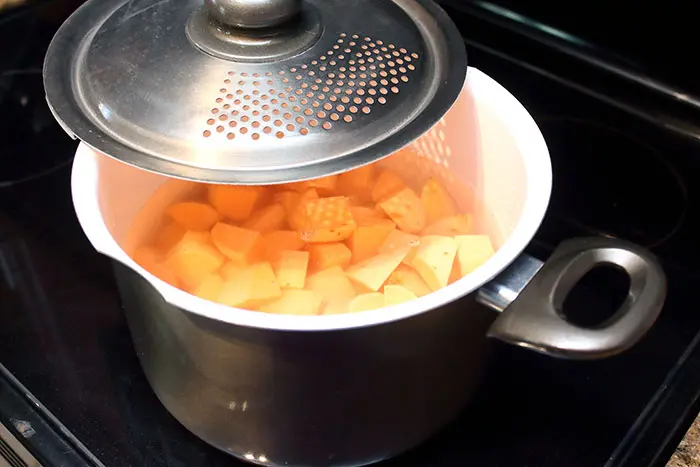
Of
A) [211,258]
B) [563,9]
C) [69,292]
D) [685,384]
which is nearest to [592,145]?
[563,9]

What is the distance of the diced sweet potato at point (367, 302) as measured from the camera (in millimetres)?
586

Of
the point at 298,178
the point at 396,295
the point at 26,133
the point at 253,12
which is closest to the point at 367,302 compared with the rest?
the point at 396,295

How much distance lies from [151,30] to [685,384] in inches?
Result: 20.9

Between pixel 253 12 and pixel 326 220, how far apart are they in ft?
0.76

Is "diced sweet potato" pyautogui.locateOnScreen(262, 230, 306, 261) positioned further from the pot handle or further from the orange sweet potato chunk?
the pot handle

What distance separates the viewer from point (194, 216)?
73cm

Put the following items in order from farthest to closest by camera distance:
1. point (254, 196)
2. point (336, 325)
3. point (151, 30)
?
point (254, 196)
point (151, 30)
point (336, 325)

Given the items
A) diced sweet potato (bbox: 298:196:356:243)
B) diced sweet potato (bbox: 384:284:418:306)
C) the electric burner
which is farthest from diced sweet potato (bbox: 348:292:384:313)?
the electric burner

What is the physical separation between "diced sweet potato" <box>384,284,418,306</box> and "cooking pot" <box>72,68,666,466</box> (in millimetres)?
59

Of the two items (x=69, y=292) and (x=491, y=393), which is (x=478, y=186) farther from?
(x=69, y=292)

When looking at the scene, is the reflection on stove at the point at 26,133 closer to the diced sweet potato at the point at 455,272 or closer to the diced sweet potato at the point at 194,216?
the diced sweet potato at the point at 194,216

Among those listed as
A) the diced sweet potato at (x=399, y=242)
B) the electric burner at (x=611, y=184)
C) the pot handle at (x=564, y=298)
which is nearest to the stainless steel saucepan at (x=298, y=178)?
the pot handle at (x=564, y=298)

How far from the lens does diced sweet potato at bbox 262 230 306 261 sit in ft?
2.29

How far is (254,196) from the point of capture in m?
0.73
